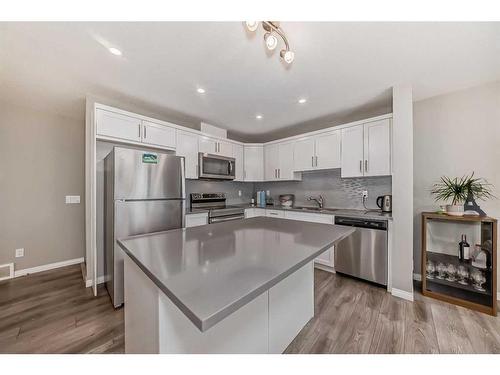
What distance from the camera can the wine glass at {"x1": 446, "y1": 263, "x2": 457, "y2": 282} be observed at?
2.14m

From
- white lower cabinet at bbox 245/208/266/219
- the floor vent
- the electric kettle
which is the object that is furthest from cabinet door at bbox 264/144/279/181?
the floor vent

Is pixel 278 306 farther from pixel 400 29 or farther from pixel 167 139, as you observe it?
pixel 167 139

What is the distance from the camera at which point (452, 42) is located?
61.3 inches

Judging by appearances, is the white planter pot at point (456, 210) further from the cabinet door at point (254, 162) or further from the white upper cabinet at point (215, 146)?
the white upper cabinet at point (215, 146)

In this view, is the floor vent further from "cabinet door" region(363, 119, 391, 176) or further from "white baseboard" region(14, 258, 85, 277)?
"cabinet door" region(363, 119, 391, 176)

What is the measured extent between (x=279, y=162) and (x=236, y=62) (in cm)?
215

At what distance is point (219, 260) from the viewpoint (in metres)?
0.86

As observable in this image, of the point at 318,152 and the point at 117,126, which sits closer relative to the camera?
the point at 117,126

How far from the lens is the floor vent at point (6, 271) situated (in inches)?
101

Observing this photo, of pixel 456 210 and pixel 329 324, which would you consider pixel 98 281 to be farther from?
pixel 456 210

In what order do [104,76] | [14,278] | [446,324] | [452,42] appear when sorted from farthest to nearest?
[14,278], [104,76], [446,324], [452,42]

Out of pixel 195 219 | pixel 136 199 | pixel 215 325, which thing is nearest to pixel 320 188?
pixel 195 219

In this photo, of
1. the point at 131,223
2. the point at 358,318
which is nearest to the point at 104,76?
the point at 131,223
